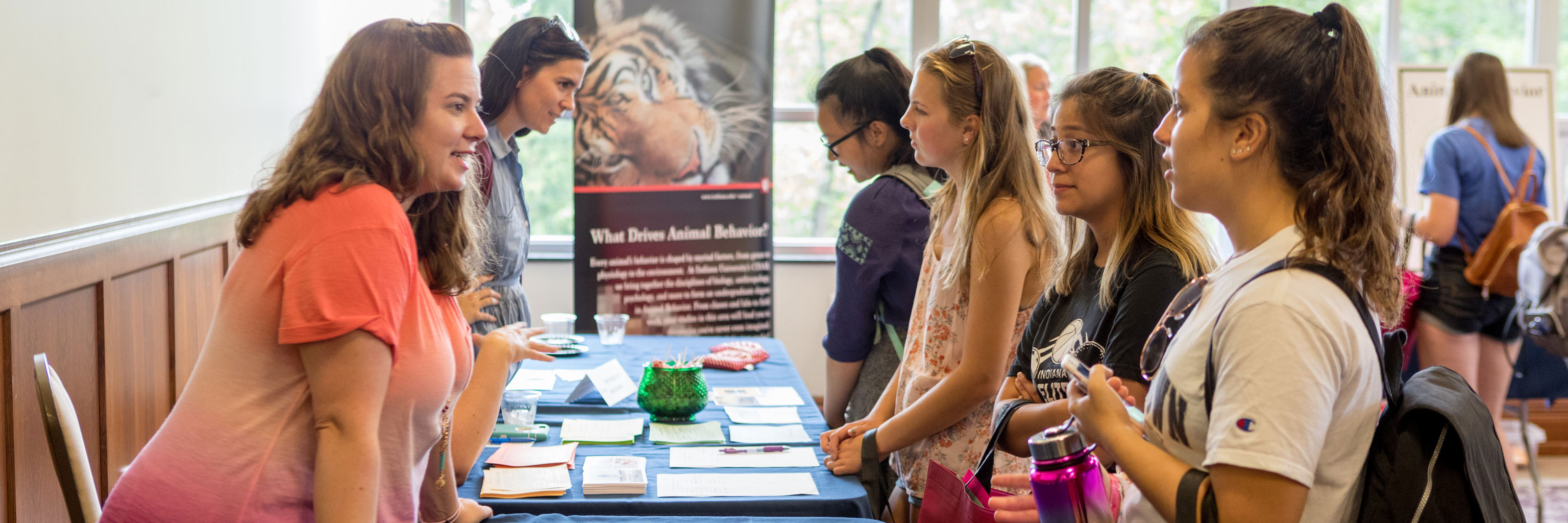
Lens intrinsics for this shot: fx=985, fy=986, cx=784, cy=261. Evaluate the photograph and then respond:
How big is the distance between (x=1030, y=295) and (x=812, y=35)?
3244mm

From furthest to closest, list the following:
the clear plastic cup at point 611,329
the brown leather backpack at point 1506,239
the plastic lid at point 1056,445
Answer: the brown leather backpack at point 1506,239 → the clear plastic cup at point 611,329 → the plastic lid at point 1056,445

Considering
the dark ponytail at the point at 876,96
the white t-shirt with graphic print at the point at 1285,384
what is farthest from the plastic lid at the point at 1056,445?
the dark ponytail at the point at 876,96

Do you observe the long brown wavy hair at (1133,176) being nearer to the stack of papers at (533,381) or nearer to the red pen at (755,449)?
the red pen at (755,449)

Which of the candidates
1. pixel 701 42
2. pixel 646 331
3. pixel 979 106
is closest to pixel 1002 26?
pixel 701 42

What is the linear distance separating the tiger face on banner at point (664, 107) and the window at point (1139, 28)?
1791 millimetres

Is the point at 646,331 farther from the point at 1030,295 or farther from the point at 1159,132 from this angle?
the point at 1159,132

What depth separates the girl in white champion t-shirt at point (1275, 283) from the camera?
840 millimetres

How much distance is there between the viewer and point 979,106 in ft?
5.74

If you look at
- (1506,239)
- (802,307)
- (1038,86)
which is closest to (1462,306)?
(1506,239)

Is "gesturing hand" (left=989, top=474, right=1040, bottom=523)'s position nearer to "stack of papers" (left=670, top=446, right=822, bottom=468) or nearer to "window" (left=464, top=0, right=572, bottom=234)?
"stack of papers" (left=670, top=446, right=822, bottom=468)

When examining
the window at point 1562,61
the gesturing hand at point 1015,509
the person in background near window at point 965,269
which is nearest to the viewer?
the gesturing hand at point 1015,509

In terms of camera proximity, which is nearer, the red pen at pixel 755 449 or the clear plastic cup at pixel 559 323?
the red pen at pixel 755 449

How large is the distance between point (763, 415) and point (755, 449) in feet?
0.88

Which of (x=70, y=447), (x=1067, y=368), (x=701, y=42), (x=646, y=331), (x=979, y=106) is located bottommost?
(x=646, y=331)
